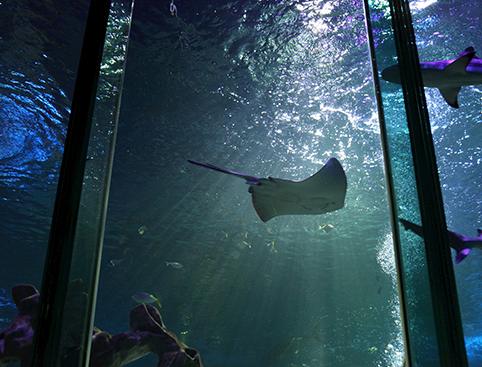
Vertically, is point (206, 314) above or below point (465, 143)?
below

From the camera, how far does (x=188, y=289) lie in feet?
71.3

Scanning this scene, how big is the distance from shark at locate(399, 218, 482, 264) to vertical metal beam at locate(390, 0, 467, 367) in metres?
0.06

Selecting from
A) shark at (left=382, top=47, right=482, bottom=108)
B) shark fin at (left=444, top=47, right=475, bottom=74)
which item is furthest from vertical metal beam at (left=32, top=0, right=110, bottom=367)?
shark fin at (left=444, top=47, right=475, bottom=74)

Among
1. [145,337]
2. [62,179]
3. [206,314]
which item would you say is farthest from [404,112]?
[206,314]

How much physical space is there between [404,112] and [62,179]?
1533 millimetres

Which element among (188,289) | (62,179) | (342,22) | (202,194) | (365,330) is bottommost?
(365,330)

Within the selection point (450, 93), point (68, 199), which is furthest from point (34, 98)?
point (450, 93)

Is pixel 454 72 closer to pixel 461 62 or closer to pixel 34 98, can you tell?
pixel 461 62

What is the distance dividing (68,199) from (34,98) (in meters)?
7.42

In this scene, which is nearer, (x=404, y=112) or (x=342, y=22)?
(x=404, y=112)

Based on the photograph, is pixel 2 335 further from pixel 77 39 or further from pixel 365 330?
pixel 365 330

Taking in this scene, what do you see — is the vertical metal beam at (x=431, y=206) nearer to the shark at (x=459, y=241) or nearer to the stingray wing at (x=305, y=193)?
the shark at (x=459, y=241)

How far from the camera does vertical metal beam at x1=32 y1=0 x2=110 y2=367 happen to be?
1383 mm

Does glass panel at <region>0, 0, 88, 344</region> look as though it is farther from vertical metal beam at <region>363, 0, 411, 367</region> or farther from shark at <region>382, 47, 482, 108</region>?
shark at <region>382, 47, 482, 108</region>
